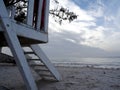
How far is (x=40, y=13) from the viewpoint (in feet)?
18.5

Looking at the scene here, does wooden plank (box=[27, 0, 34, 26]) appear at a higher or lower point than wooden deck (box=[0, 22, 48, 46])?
higher

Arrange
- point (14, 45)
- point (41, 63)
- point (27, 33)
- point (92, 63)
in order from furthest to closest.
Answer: point (92, 63)
point (41, 63)
point (27, 33)
point (14, 45)

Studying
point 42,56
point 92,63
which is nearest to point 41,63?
point 42,56

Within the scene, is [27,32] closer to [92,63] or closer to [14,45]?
[14,45]

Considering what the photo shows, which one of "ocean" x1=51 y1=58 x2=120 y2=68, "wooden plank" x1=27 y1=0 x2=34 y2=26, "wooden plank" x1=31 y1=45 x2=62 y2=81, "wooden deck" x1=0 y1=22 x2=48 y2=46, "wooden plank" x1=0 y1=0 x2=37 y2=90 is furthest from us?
"ocean" x1=51 y1=58 x2=120 y2=68

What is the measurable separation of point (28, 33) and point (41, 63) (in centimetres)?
→ 215

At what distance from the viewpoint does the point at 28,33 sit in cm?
505

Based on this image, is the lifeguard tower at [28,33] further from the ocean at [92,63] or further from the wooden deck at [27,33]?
the ocean at [92,63]

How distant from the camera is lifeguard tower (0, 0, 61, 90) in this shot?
169 inches

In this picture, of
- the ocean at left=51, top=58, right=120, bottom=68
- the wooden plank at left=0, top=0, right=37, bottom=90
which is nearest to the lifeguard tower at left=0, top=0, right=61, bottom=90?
the wooden plank at left=0, top=0, right=37, bottom=90

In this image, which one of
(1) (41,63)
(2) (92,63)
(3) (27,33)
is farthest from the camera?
(2) (92,63)

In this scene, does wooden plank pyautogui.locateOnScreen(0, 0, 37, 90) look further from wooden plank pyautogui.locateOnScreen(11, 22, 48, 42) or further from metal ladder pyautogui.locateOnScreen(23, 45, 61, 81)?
metal ladder pyautogui.locateOnScreen(23, 45, 61, 81)

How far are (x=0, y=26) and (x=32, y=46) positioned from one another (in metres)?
2.12

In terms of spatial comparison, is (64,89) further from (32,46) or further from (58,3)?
(58,3)
